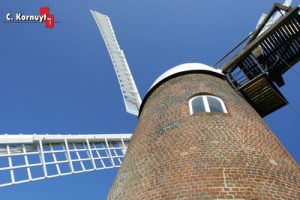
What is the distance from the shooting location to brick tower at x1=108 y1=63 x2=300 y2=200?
4609 mm

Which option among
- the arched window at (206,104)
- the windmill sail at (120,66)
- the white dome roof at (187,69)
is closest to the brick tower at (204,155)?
the arched window at (206,104)

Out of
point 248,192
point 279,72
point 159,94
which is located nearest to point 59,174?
point 159,94

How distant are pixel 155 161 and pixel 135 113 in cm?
739

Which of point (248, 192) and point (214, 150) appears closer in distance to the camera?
point (248, 192)

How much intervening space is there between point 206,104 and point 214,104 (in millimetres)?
219

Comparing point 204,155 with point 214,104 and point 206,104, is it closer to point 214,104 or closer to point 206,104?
point 206,104

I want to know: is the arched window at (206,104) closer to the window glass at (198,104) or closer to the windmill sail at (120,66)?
the window glass at (198,104)

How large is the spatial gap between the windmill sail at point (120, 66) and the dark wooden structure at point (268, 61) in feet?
17.5

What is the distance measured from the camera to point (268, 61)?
9484mm

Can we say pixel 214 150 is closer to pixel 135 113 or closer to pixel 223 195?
pixel 223 195

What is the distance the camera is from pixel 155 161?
5.64m

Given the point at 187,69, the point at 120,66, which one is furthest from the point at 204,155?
the point at 120,66

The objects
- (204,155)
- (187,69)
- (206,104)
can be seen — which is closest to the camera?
(204,155)

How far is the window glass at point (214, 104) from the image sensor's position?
679cm
